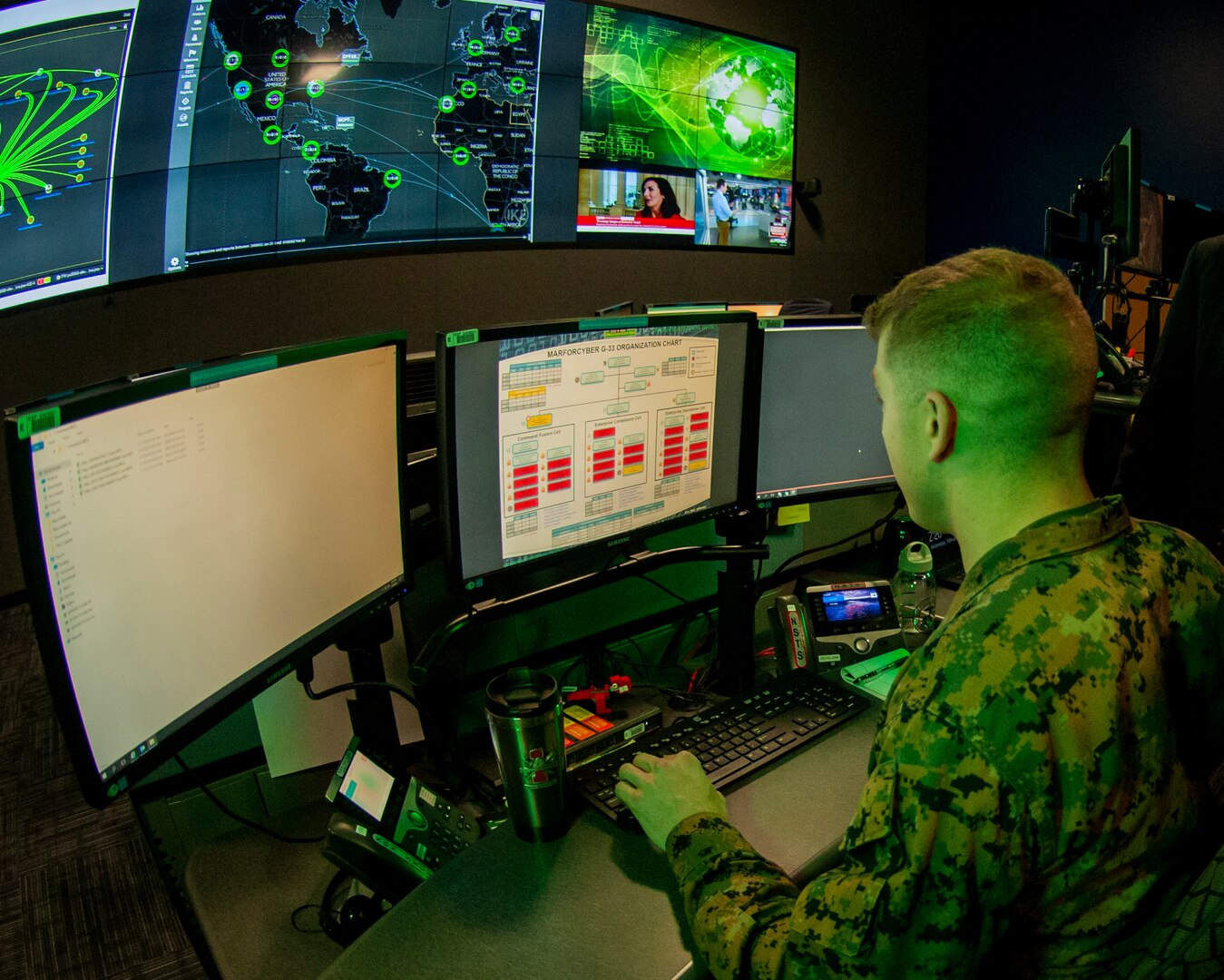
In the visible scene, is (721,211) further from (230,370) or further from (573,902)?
(573,902)

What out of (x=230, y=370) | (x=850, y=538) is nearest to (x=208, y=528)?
(x=230, y=370)

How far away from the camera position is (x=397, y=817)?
926mm

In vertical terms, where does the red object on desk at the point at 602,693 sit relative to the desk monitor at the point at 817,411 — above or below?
below

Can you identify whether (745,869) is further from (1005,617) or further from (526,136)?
(526,136)

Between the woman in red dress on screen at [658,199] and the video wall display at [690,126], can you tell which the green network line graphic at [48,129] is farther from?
the woman in red dress on screen at [658,199]

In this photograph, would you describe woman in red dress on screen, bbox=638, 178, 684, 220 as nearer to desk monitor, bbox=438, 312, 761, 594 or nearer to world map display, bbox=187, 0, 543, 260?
world map display, bbox=187, 0, 543, 260

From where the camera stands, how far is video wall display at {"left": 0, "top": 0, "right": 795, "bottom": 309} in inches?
120

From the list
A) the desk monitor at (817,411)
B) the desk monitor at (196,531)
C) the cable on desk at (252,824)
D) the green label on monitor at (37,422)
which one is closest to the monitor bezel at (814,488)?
the desk monitor at (817,411)

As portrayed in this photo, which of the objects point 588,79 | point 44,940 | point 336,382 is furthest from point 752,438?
point 588,79

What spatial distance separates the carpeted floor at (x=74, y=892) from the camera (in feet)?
2.87

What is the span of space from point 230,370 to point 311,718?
0.49m

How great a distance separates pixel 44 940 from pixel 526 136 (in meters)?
3.98

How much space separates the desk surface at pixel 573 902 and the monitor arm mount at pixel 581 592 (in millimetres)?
243

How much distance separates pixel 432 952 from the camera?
2.62 ft
